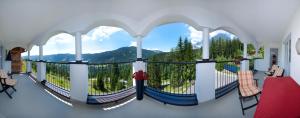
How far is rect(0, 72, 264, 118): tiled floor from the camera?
6.25 feet

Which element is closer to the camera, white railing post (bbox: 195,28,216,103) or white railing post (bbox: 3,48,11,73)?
white railing post (bbox: 3,48,11,73)

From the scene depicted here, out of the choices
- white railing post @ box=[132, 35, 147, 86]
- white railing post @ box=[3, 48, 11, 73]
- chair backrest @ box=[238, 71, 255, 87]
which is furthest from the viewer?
white railing post @ box=[132, 35, 147, 86]

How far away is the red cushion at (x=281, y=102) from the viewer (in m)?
1.09

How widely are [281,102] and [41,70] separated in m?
1.65

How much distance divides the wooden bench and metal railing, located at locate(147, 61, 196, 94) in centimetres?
20

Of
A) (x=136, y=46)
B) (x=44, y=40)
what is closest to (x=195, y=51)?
(x=136, y=46)

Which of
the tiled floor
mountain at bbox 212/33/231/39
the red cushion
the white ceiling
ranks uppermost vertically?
the white ceiling

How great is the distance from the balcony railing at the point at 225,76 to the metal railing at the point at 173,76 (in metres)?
0.21

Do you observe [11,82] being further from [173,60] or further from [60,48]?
[173,60]

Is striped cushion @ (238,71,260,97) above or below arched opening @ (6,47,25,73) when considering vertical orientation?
below

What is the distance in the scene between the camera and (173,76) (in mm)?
1775

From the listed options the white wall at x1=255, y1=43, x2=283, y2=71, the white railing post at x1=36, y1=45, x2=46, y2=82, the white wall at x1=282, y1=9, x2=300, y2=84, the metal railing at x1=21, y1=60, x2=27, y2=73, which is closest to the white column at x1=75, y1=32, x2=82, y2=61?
the white railing post at x1=36, y1=45, x2=46, y2=82

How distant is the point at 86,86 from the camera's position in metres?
1.80

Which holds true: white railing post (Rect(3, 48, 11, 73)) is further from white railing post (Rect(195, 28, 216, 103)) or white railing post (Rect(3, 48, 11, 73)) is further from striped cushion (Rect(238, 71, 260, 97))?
striped cushion (Rect(238, 71, 260, 97))
